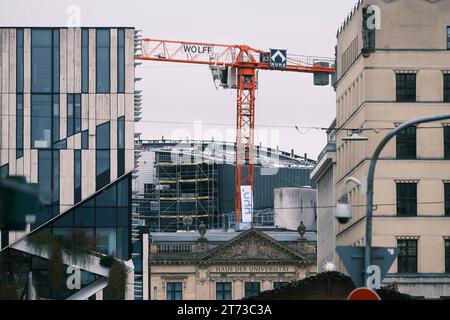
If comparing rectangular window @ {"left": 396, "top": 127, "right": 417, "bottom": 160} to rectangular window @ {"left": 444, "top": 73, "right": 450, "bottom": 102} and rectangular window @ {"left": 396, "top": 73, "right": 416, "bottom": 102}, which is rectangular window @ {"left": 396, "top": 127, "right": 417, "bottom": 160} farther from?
rectangular window @ {"left": 444, "top": 73, "right": 450, "bottom": 102}

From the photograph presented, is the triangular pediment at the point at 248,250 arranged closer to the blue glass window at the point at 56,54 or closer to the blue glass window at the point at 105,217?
the blue glass window at the point at 105,217

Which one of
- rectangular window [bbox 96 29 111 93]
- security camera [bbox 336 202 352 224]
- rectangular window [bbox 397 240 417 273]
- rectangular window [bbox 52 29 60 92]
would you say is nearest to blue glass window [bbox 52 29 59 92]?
rectangular window [bbox 52 29 60 92]

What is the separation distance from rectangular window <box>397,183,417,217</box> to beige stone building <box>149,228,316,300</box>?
57.4 meters

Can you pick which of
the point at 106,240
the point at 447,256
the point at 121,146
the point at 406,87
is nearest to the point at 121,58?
the point at 121,146

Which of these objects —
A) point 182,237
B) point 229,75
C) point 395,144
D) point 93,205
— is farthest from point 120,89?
point 229,75

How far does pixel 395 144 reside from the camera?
9719 centimetres

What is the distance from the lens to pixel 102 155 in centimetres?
11044

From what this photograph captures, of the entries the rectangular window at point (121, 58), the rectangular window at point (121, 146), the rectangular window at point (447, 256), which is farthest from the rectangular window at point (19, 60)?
the rectangular window at point (447, 256)

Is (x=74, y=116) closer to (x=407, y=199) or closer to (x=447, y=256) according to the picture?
(x=407, y=199)

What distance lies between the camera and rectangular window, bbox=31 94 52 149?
111 m

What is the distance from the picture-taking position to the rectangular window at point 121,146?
110 m

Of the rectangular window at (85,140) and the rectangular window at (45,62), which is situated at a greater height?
the rectangular window at (45,62)

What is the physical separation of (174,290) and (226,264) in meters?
5.32
